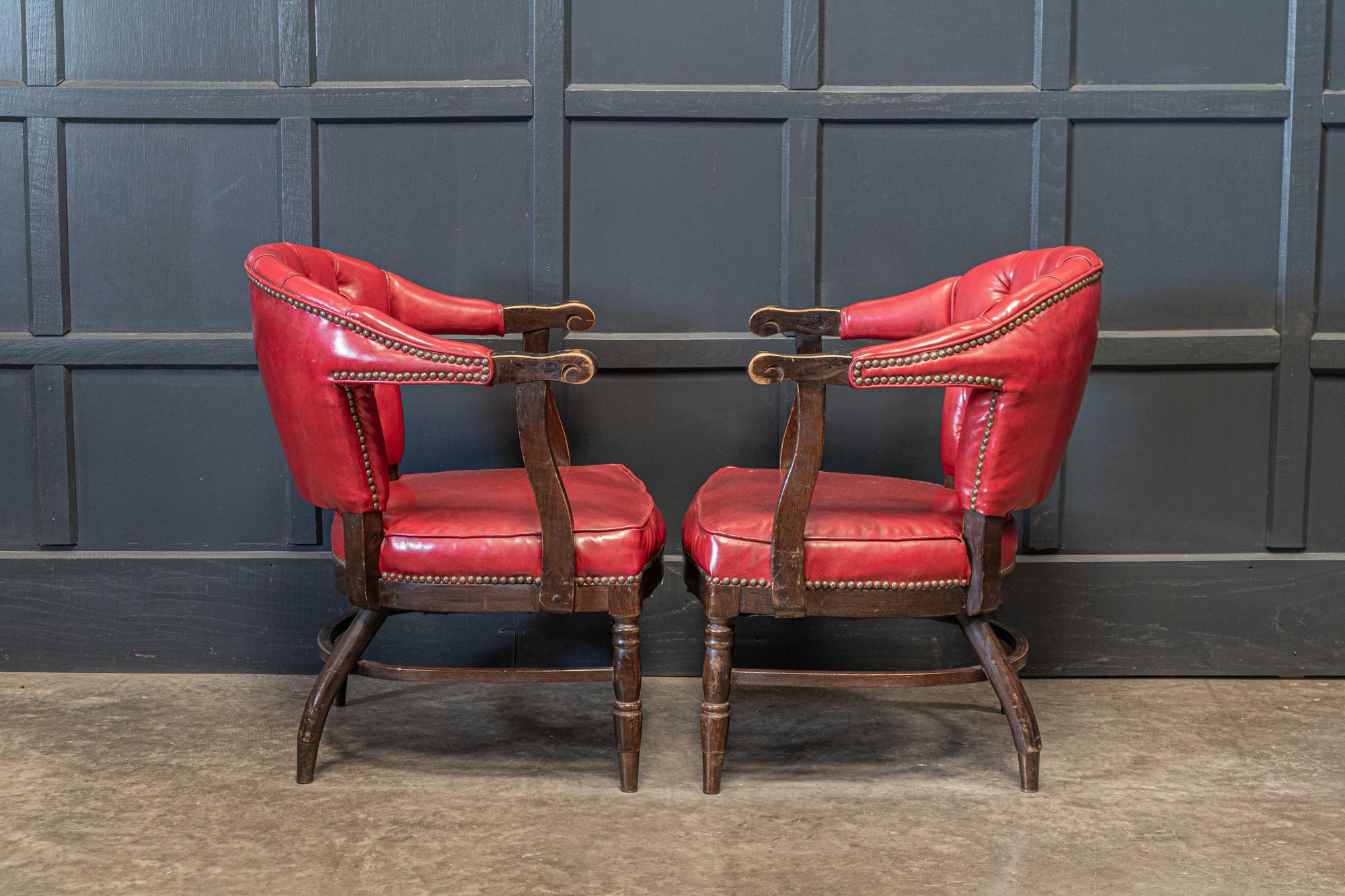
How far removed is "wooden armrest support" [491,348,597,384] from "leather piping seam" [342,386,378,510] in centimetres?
27

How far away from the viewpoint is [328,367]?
1907mm

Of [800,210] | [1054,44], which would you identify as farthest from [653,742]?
[1054,44]

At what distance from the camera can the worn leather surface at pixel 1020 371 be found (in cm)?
189

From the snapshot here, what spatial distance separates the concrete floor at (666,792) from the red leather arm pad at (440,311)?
0.86 metres

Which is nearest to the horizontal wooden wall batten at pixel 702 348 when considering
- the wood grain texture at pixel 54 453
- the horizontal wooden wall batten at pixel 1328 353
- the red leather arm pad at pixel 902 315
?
the horizontal wooden wall batten at pixel 1328 353

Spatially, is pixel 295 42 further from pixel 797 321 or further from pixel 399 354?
pixel 797 321

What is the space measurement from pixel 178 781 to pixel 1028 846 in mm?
1556

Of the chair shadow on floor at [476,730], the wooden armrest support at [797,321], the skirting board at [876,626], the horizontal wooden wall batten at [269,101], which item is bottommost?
the chair shadow on floor at [476,730]

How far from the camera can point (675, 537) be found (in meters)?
2.78

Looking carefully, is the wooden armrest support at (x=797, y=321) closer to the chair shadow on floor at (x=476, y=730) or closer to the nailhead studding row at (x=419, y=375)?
the nailhead studding row at (x=419, y=375)

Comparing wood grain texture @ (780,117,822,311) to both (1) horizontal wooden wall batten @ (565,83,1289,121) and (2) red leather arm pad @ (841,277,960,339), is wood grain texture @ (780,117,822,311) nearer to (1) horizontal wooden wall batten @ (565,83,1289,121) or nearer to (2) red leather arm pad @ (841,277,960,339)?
(1) horizontal wooden wall batten @ (565,83,1289,121)

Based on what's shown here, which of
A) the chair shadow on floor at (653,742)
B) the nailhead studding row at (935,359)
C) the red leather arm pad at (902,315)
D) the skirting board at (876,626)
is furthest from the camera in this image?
the skirting board at (876,626)

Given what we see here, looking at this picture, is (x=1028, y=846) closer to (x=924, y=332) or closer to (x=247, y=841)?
(x=924, y=332)

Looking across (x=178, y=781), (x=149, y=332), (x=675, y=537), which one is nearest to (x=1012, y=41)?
(x=675, y=537)
